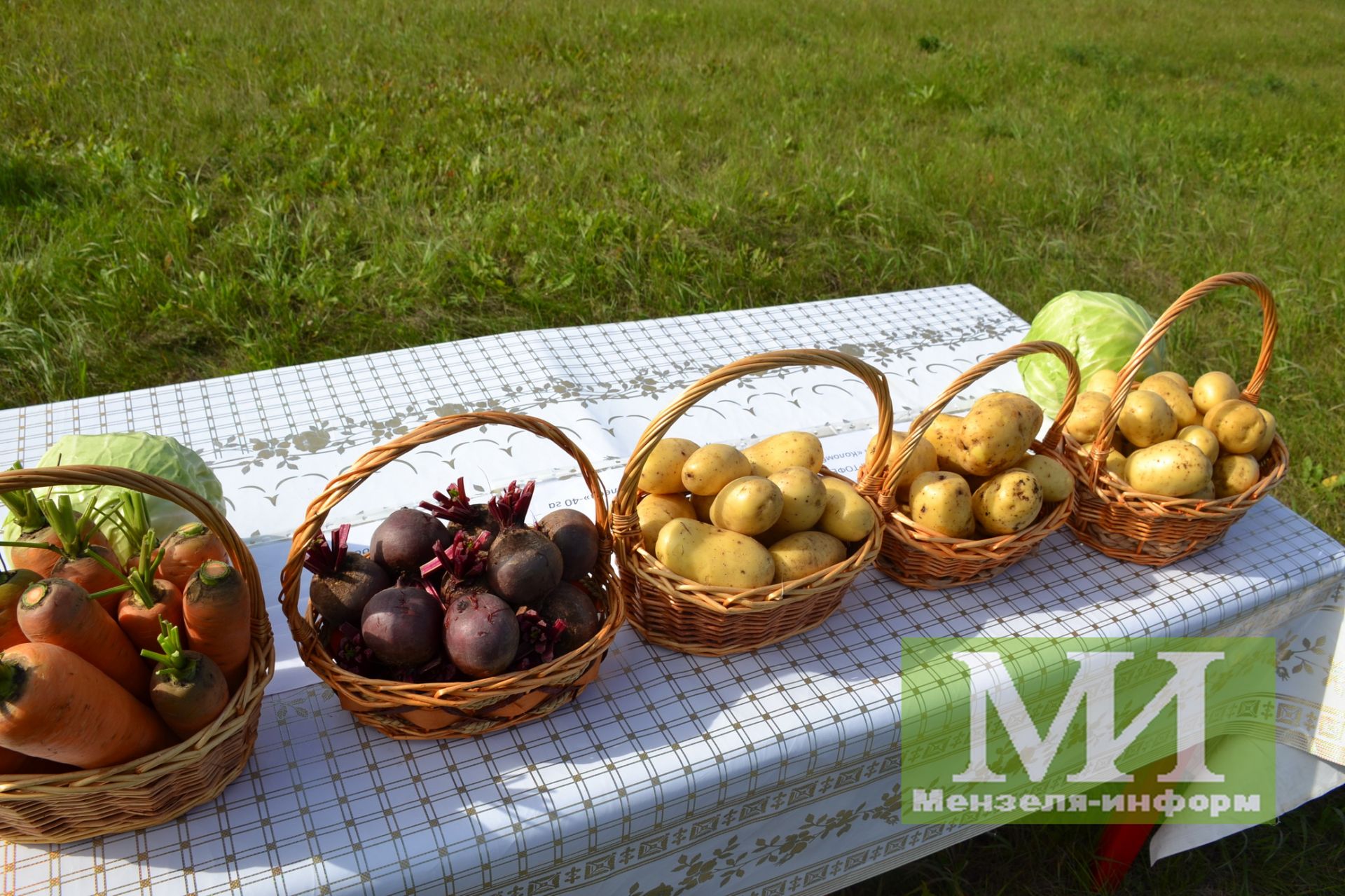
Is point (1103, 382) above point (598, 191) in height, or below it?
above

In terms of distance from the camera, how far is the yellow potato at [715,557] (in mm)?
1466

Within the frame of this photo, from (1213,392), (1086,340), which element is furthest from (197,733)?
(1086,340)

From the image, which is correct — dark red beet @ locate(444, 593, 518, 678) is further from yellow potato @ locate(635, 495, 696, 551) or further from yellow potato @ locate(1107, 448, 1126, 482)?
yellow potato @ locate(1107, 448, 1126, 482)

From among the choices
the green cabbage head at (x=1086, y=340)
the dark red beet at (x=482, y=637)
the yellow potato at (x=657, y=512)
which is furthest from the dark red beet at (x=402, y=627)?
the green cabbage head at (x=1086, y=340)

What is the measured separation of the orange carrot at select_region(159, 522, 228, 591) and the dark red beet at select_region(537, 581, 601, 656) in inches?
18.7

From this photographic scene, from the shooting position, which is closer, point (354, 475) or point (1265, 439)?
point (354, 475)

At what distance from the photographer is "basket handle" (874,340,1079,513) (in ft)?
5.19

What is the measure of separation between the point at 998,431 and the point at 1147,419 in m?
0.40

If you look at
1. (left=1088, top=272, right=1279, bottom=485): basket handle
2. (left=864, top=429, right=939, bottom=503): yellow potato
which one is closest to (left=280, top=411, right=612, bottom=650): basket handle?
(left=864, top=429, right=939, bottom=503): yellow potato

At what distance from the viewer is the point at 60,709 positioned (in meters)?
1.01

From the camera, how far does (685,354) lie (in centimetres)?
270

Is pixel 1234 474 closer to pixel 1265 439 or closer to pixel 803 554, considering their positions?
pixel 1265 439

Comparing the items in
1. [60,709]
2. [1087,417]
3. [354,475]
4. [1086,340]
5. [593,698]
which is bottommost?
[593,698]

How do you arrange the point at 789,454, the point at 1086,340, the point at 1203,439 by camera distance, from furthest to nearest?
1. the point at 1086,340
2. the point at 1203,439
3. the point at 789,454
